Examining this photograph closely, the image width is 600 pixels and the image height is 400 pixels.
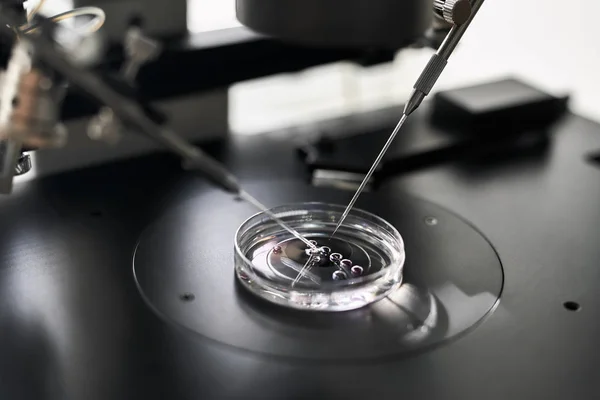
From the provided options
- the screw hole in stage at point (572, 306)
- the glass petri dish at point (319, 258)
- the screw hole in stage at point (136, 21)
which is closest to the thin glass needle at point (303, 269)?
the glass petri dish at point (319, 258)

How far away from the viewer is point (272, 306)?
0.92 meters

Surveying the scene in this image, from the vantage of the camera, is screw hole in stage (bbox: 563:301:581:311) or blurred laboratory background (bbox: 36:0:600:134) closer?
screw hole in stage (bbox: 563:301:581:311)

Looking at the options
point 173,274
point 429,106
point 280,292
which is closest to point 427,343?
point 280,292

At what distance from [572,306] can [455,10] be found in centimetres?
39

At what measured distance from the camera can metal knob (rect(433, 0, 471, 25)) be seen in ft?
2.74

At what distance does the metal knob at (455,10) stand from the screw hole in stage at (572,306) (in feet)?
1.20

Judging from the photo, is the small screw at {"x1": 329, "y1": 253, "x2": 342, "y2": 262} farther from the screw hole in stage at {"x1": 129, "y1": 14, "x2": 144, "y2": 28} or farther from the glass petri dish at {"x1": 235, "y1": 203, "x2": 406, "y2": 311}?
the screw hole in stage at {"x1": 129, "y1": 14, "x2": 144, "y2": 28}

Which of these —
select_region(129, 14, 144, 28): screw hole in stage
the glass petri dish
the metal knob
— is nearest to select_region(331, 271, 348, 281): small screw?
the glass petri dish

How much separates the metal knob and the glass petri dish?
0.95ft

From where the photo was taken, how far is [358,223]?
3.51ft

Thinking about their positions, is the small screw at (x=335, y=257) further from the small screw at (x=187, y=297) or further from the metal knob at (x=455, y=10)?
the metal knob at (x=455, y=10)

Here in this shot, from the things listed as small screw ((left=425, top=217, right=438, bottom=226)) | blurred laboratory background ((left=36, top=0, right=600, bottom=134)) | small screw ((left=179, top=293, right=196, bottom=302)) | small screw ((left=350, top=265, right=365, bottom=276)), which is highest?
small screw ((left=179, top=293, right=196, bottom=302))

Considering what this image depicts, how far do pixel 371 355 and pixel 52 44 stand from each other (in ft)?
1.48

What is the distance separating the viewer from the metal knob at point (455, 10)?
83cm
